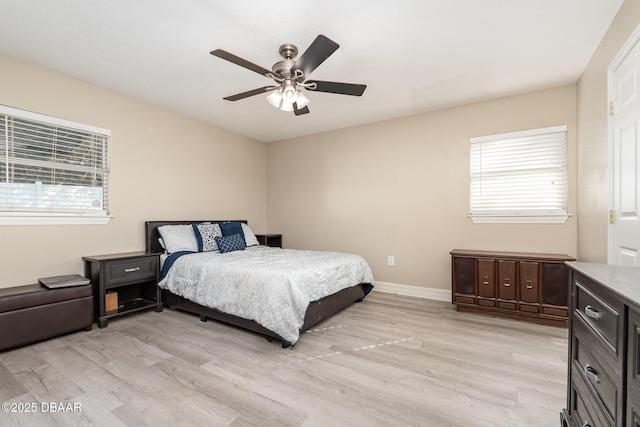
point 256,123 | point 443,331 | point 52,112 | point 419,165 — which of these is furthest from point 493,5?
point 52,112

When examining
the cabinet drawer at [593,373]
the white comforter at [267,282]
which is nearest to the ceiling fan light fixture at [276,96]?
the white comforter at [267,282]

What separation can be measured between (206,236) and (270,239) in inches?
58.3

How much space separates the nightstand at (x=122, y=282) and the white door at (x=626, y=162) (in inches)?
169

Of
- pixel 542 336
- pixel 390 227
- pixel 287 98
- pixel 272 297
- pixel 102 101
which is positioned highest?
pixel 102 101

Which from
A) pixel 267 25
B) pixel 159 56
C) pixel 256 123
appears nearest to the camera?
pixel 267 25

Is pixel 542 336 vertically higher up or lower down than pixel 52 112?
lower down

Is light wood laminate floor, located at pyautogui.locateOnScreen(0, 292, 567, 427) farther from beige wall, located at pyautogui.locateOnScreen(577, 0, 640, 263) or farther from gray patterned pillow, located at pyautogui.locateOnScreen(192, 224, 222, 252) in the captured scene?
gray patterned pillow, located at pyautogui.locateOnScreen(192, 224, 222, 252)

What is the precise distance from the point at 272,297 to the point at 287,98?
5.51 feet

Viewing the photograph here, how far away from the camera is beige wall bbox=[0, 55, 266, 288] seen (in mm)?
2836

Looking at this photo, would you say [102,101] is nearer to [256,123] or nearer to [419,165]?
[256,123]

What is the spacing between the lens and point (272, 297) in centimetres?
254

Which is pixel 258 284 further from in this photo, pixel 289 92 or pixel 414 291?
pixel 414 291

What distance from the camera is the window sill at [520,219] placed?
333 centimetres

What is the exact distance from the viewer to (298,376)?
209 cm
